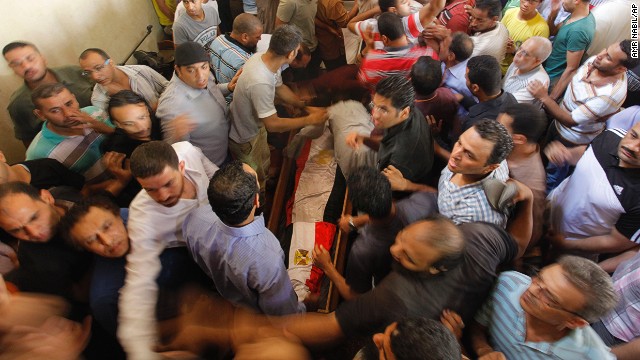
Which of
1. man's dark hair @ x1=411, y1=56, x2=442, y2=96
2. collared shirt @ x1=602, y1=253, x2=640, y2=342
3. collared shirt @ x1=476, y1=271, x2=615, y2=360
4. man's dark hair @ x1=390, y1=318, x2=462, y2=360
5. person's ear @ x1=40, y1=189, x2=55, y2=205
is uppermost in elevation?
man's dark hair @ x1=411, y1=56, x2=442, y2=96

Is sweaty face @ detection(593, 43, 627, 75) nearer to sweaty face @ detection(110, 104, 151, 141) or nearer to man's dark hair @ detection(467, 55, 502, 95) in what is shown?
man's dark hair @ detection(467, 55, 502, 95)

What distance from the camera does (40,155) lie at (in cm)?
254

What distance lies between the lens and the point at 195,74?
2582mm

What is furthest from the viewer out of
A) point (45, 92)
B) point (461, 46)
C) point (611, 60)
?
point (461, 46)

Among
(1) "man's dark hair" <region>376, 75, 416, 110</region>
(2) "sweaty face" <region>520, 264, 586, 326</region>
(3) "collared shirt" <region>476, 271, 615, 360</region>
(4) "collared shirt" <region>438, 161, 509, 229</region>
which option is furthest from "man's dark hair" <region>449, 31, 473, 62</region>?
(2) "sweaty face" <region>520, 264, 586, 326</region>

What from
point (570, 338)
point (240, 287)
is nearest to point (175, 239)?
point (240, 287)

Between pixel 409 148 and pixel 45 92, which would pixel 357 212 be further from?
pixel 45 92

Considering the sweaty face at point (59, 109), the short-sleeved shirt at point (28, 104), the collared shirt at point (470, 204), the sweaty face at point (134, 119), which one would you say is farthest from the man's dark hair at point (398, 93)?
the short-sleeved shirt at point (28, 104)

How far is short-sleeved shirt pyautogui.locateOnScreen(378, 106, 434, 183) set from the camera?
2.33m

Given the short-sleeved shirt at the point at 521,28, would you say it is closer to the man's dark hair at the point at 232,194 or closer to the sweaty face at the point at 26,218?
the man's dark hair at the point at 232,194

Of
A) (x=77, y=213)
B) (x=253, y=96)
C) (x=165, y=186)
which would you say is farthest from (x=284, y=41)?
(x=77, y=213)

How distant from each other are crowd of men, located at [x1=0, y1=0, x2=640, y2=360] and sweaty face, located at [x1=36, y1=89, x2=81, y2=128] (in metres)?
0.01

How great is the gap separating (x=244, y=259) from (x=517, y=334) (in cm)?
120

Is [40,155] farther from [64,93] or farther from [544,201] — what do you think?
[544,201]
